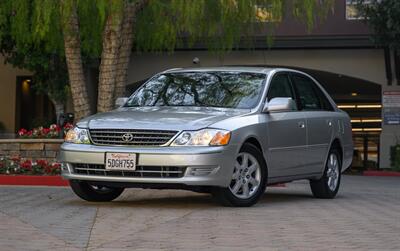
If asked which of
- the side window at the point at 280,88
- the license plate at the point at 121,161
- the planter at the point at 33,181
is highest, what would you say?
the side window at the point at 280,88

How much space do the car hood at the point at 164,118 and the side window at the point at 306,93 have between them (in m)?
1.57

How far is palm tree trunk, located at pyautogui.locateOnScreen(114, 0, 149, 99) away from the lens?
490 inches

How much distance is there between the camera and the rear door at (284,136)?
8.77 meters

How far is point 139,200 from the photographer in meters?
9.27

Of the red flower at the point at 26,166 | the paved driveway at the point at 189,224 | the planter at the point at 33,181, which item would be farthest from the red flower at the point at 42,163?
the paved driveway at the point at 189,224

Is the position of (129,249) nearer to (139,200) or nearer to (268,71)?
(139,200)

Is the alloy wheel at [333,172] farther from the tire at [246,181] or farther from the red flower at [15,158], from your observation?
the red flower at [15,158]

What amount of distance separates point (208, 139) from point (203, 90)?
1.32 metres

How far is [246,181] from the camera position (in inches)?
324

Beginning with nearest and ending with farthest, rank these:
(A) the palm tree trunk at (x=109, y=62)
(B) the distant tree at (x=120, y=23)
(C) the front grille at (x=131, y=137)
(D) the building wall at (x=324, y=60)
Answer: (C) the front grille at (x=131, y=137) → (B) the distant tree at (x=120, y=23) → (A) the palm tree trunk at (x=109, y=62) → (D) the building wall at (x=324, y=60)

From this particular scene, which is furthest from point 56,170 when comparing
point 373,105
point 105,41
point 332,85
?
point 373,105

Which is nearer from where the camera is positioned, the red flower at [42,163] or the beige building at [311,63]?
the red flower at [42,163]

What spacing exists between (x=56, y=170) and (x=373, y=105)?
631 inches

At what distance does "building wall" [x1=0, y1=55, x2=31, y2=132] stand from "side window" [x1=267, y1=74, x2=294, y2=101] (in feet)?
48.3
